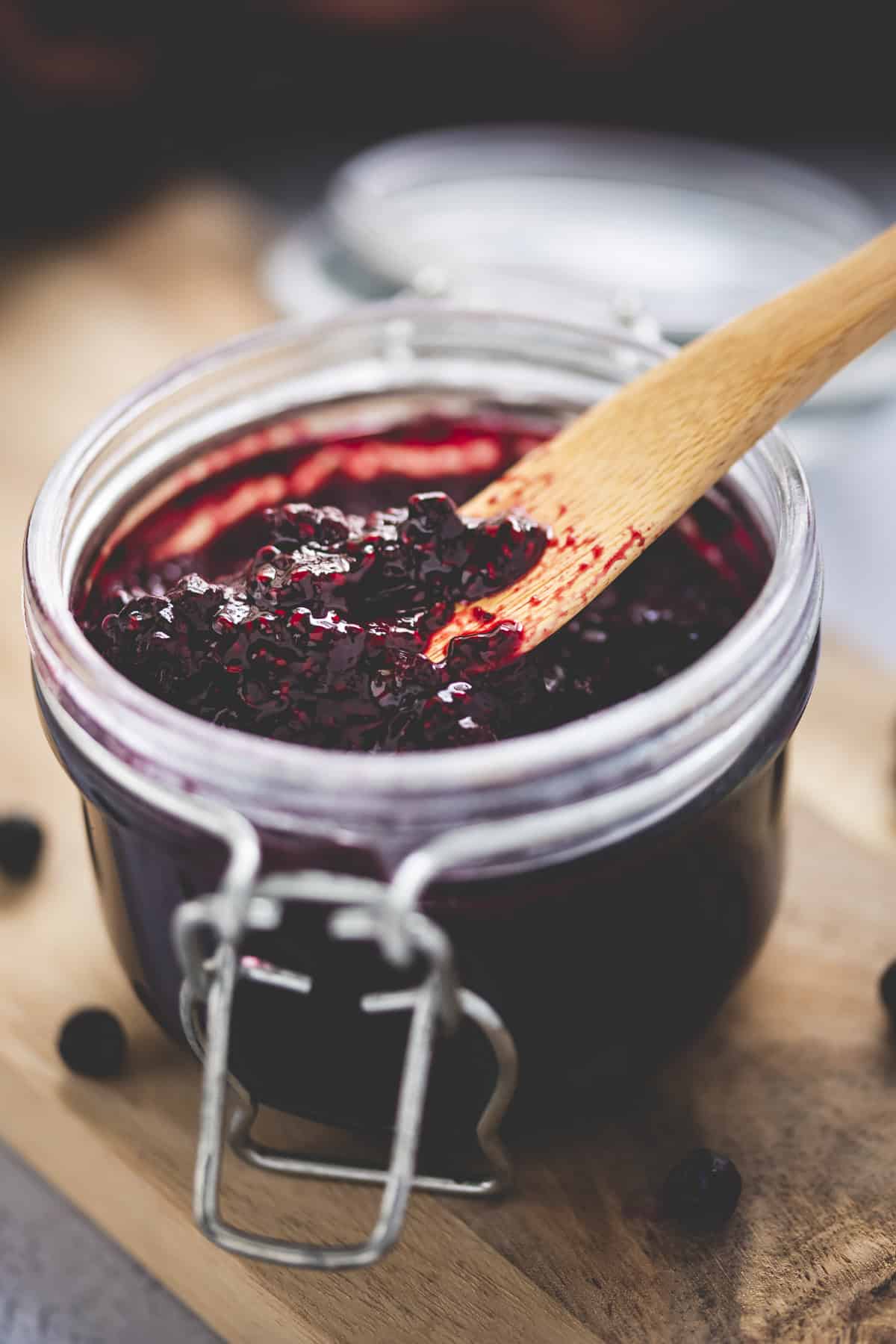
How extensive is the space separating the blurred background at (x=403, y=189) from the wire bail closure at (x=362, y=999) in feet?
1.47

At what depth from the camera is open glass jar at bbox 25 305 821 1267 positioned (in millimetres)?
924

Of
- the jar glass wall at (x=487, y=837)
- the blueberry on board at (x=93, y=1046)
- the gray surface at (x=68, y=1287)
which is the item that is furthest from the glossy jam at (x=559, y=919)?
the gray surface at (x=68, y=1287)

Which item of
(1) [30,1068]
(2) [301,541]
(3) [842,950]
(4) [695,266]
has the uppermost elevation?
(2) [301,541]

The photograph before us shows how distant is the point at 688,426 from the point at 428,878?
0.50 meters

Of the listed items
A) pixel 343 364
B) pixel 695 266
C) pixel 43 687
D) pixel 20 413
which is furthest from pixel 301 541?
pixel 695 266

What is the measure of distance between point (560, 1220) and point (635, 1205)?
65 millimetres

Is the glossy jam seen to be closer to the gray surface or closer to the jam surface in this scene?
the jam surface

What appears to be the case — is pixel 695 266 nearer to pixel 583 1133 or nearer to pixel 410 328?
pixel 410 328

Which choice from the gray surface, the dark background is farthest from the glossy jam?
the dark background

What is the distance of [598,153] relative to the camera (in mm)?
2609

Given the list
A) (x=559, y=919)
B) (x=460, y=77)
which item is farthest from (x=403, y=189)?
(x=559, y=919)

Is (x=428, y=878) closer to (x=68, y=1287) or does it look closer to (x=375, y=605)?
(x=375, y=605)

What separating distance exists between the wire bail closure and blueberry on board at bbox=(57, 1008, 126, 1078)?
0.28m

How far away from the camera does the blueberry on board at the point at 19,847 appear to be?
4.92ft
